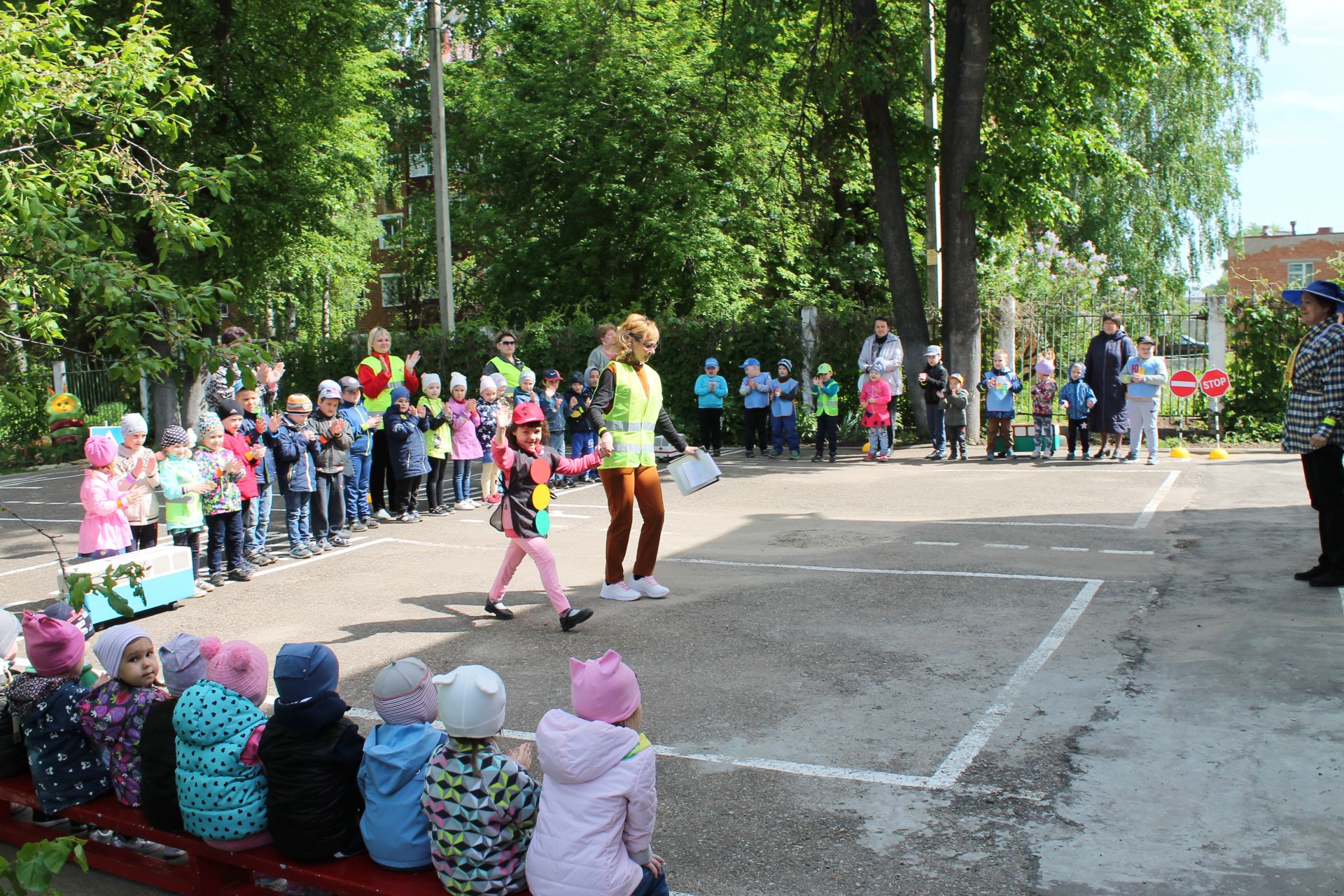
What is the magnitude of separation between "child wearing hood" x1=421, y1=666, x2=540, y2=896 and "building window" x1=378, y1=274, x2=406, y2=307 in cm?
4605

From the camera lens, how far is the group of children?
12.3 feet

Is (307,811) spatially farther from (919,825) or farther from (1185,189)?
(1185,189)

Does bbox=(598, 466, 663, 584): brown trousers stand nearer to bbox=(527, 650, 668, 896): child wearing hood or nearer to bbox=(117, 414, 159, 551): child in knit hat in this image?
bbox=(117, 414, 159, 551): child in knit hat

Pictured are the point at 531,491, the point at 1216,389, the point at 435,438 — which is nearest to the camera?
the point at 531,491

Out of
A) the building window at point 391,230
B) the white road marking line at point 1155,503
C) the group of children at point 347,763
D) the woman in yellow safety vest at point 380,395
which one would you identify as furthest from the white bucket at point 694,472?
the building window at point 391,230

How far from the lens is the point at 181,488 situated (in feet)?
32.5

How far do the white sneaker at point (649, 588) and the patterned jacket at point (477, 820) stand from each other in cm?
511

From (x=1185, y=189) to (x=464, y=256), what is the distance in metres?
22.5

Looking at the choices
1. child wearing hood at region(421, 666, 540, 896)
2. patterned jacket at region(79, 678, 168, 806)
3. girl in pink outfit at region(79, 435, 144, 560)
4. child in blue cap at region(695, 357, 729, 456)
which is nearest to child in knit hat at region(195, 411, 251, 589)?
girl in pink outfit at region(79, 435, 144, 560)

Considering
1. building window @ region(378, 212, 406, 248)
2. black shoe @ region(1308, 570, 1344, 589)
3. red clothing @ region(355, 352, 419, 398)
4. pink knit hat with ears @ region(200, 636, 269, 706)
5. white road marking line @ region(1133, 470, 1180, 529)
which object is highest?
building window @ region(378, 212, 406, 248)

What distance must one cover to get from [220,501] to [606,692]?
746 cm

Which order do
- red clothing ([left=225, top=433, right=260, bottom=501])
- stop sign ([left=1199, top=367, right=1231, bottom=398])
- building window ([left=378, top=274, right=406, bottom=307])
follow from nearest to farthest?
red clothing ([left=225, top=433, right=260, bottom=501]), stop sign ([left=1199, top=367, right=1231, bottom=398]), building window ([left=378, top=274, right=406, bottom=307])

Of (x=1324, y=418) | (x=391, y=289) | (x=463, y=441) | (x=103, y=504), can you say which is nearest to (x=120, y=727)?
(x=103, y=504)

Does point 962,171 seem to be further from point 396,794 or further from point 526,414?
point 396,794
